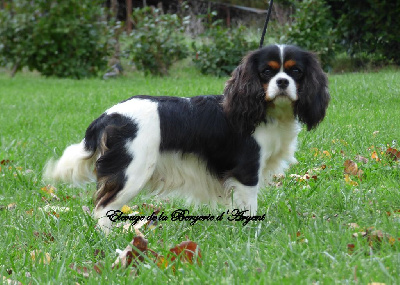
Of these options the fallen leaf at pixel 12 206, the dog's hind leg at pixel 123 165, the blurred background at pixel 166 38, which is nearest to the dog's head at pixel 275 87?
the dog's hind leg at pixel 123 165

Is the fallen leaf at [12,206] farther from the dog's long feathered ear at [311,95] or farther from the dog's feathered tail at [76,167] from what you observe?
the dog's long feathered ear at [311,95]

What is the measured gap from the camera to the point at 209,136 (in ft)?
11.6

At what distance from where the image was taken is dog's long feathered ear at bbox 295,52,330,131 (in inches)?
136

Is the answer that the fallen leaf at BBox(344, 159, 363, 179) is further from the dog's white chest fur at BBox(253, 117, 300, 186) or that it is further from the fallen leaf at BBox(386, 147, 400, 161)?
the dog's white chest fur at BBox(253, 117, 300, 186)

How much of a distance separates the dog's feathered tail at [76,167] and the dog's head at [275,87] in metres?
0.86

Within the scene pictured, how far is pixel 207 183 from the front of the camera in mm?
3701

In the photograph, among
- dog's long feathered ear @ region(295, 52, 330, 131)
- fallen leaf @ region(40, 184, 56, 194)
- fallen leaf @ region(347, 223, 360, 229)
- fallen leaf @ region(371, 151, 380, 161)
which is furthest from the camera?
fallen leaf @ region(371, 151, 380, 161)

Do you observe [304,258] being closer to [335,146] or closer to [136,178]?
[136,178]

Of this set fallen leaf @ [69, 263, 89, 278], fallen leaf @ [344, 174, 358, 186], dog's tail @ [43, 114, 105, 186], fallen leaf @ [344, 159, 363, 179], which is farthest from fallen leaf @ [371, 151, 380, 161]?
fallen leaf @ [69, 263, 89, 278]

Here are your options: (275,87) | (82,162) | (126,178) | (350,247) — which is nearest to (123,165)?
(126,178)

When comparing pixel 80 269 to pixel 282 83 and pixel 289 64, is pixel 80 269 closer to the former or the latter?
pixel 282 83

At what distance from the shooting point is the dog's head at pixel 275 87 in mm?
3365

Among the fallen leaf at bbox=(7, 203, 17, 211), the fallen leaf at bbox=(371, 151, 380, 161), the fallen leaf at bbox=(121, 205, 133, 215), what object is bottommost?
the fallen leaf at bbox=(7, 203, 17, 211)

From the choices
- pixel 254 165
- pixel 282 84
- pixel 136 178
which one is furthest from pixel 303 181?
pixel 136 178
